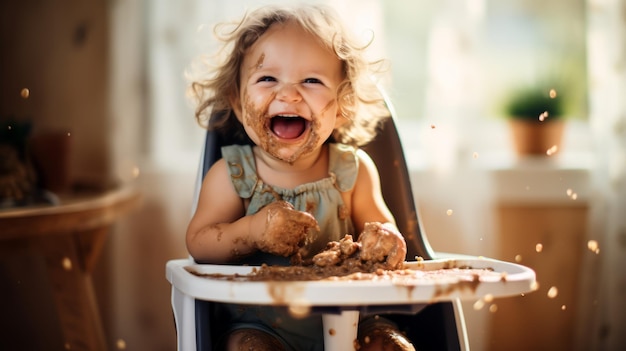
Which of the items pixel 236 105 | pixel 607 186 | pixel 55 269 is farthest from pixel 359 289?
pixel 607 186

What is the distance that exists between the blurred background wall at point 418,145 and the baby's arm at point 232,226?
0.70m

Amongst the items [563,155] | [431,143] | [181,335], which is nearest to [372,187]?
[181,335]

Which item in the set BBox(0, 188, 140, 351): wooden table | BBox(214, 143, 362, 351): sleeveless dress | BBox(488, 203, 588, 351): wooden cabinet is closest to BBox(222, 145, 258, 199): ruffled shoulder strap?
BBox(214, 143, 362, 351): sleeveless dress

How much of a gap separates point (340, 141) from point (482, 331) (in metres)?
0.86

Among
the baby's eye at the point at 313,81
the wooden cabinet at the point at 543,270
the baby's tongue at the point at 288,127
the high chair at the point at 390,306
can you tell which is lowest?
the wooden cabinet at the point at 543,270

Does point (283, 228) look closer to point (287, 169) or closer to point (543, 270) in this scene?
point (287, 169)

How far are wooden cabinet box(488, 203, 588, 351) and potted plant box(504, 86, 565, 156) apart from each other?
5.6 inches

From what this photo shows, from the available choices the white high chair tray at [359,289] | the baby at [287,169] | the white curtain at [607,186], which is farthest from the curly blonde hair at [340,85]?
the white curtain at [607,186]

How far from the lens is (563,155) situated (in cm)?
170

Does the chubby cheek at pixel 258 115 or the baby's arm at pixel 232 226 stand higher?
the chubby cheek at pixel 258 115

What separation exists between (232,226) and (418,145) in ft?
2.99

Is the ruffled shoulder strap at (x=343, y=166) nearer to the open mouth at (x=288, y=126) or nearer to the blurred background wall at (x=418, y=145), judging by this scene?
the open mouth at (x=288, y=126)

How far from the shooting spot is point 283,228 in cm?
77

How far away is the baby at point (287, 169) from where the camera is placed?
81 cm
